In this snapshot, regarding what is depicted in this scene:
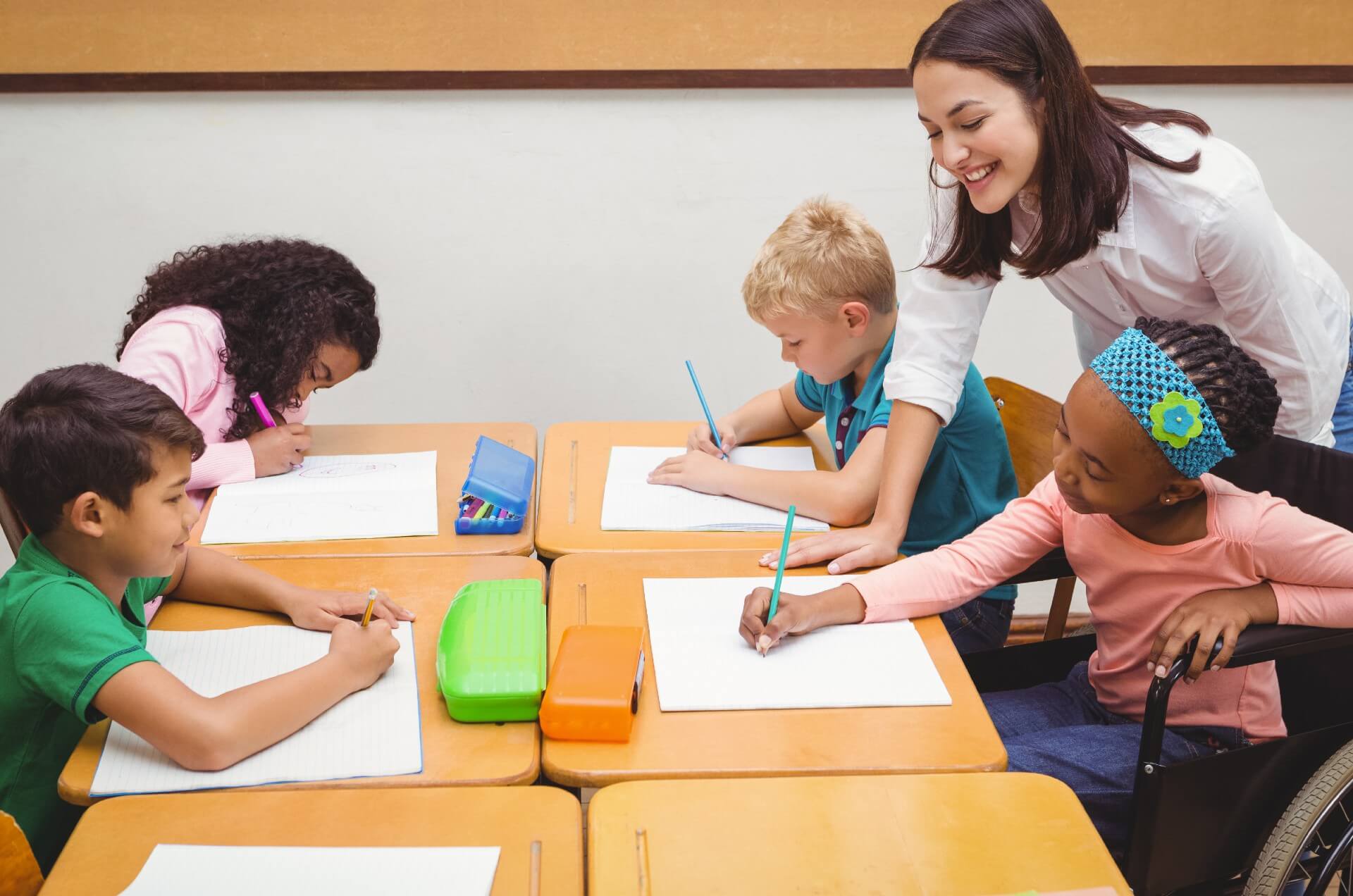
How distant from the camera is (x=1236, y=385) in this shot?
1212mm

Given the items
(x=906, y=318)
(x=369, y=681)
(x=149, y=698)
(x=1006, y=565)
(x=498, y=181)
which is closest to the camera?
(x=149, y=698)

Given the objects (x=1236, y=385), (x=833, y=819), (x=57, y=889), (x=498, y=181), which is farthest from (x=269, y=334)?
(x=1236, y=385)

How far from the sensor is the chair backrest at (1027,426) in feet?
6.34

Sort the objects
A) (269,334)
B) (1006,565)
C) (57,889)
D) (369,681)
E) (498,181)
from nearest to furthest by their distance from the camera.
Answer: (57,889) → (369,681) → (1006,565) → (269,334) → (498,181)

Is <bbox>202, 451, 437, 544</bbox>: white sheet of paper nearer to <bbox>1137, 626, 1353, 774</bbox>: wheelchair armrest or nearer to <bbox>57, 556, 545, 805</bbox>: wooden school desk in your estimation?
<bbox>57, 556, 545, 805</bbox>: wooden school desk

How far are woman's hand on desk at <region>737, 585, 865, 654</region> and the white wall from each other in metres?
1.54

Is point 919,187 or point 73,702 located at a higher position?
point 919,187

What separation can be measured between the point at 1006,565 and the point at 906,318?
40 centimetres

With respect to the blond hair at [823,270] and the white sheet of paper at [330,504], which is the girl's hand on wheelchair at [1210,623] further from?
the white sheet of paper at [330,504]

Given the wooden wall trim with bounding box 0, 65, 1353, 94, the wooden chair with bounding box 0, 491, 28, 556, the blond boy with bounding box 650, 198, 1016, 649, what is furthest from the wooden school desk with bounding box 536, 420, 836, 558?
the wooden wall trim with bounding box 0, 65, 1353, 94

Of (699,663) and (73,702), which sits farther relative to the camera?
(699,663)

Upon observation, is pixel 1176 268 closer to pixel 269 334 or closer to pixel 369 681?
pixel 369 681

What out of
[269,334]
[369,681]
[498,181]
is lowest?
[369,681]

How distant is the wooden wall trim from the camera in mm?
2479
